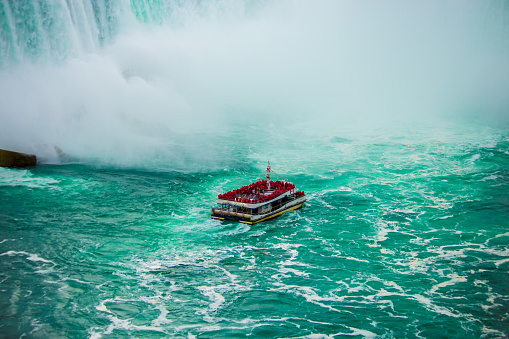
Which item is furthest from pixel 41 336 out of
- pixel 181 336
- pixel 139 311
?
pixel 181 336

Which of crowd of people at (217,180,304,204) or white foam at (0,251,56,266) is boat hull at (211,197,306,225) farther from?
white foam at (0,251,56,266)

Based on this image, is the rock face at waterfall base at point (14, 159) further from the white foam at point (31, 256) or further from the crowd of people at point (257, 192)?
the crowd of people at point (257, 192)

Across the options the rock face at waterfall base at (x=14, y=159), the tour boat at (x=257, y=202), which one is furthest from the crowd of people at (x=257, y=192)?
the rock face at waterfall base at (x=14, y=159)

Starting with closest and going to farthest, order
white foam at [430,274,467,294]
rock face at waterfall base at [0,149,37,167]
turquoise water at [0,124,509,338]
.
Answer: turquoise water at [0,124,509,338]
white foam at [430,274,467,294]
rock face at waterfall base at [0,149,37,167]

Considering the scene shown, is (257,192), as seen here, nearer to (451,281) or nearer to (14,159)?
(451,281)

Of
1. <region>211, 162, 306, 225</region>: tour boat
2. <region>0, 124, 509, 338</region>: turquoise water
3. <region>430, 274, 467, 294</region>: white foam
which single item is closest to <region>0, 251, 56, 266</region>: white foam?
<region>0, 124, 509, 338</region>: turquoise water

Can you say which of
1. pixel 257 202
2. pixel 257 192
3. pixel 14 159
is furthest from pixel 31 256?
pixel 14 159
